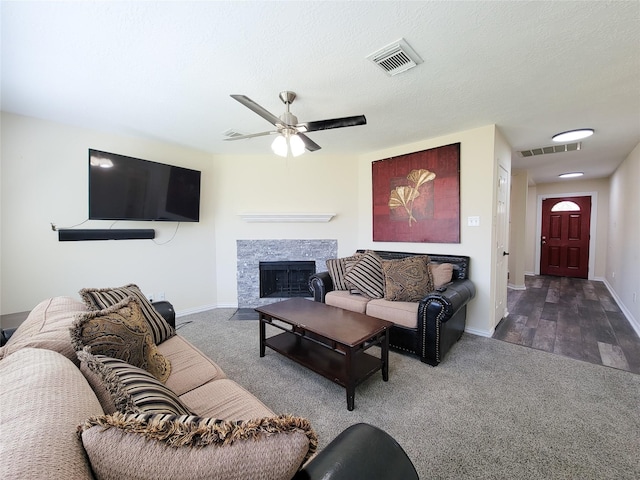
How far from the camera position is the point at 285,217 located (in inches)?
165

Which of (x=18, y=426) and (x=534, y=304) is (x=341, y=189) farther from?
(x=18, y=426)

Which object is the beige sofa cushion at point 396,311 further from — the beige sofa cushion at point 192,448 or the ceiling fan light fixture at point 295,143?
the beige sofa cushion at point 192,448

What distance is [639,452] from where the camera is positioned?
153 centimetres

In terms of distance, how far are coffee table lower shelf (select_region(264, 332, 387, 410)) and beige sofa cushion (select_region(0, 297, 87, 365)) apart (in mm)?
1484

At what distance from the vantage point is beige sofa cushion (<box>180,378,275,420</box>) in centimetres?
125

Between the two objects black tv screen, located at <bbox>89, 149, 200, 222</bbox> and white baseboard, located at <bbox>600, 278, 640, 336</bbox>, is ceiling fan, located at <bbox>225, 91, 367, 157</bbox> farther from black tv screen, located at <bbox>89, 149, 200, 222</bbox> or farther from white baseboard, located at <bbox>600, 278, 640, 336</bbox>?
white baseboard, located at <bbox>600, 278, 640, 336</bbox>

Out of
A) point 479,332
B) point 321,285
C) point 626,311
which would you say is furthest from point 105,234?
point 626,311

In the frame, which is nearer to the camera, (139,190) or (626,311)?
(139,190)

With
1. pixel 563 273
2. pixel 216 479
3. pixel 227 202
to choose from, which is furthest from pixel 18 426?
pixel 563 273

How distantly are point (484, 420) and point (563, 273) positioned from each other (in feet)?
21.9

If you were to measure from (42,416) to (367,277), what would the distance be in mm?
2888

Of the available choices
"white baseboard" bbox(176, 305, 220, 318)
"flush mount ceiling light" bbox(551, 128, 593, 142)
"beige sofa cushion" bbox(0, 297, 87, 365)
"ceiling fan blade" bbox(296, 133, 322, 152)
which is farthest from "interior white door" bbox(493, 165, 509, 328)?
"beige sofa cushion" bbox(0, 297, 87, 365)

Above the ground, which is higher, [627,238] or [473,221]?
[473,221]

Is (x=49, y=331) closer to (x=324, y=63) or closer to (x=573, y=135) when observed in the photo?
(x=324, y=63)
